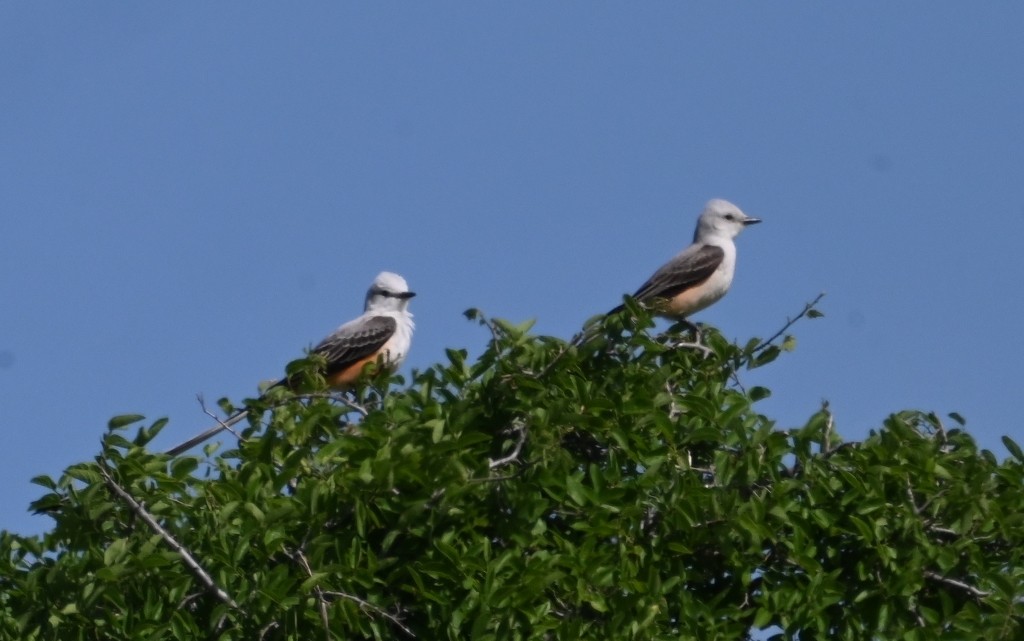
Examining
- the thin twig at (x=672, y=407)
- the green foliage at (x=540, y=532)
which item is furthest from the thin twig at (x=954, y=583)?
the thin twig at (x=672, y=407)

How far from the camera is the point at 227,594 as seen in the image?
4.99 meters

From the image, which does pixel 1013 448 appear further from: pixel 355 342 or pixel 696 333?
pixel 355 342

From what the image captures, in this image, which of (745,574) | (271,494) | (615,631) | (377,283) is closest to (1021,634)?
(745,574)

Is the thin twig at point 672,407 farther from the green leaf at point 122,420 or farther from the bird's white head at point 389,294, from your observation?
the bird's white head at point 389,294

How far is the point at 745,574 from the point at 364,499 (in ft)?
4.19

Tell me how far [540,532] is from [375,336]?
5.14m

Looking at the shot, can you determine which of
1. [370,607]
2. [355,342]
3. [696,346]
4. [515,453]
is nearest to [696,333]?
[696,346]

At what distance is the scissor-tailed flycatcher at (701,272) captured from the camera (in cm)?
973

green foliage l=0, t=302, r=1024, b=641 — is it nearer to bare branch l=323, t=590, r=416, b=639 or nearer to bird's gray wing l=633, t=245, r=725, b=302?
bare branch l=323, t=590, r=416, b=639

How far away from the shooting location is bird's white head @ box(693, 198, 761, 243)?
10461 mm

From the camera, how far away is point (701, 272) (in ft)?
32.2

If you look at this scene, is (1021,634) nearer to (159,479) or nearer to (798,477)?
(798,477)

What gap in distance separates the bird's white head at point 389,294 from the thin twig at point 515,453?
16.9 feet

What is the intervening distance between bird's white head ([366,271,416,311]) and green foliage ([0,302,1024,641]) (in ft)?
16.5
